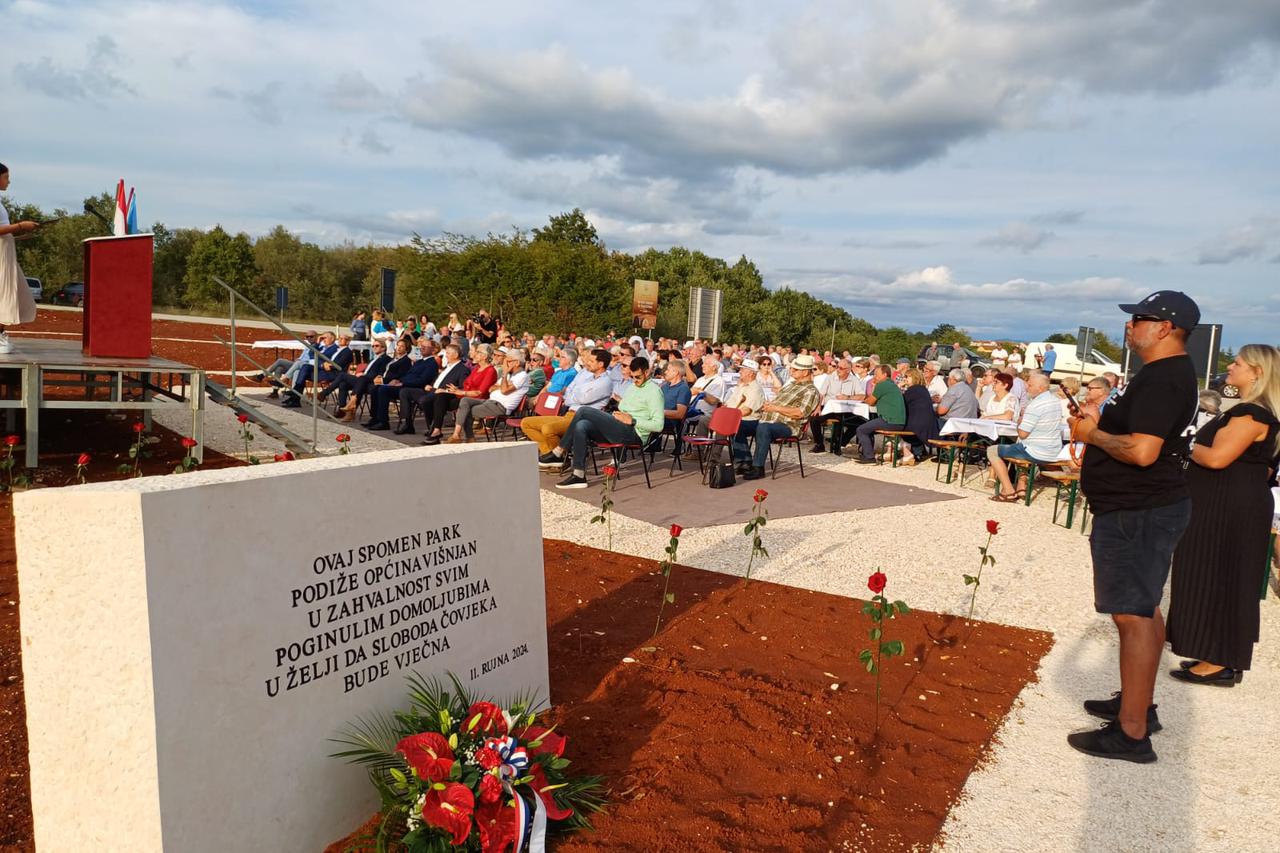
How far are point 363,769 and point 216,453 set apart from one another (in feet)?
25.3

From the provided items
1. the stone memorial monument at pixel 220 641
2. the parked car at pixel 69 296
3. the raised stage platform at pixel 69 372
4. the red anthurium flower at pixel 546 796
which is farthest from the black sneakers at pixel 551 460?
the parked car at pixel 69 296

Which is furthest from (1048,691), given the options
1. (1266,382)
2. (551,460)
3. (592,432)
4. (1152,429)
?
(551,460)

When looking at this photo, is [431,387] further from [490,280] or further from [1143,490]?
[490,280]

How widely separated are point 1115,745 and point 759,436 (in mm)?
6930

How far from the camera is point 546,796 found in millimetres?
2539

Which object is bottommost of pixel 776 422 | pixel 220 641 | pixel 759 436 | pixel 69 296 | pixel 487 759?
pixel 487 759

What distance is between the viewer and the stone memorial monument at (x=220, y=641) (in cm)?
204

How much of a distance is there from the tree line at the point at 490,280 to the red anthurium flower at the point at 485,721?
31.2m

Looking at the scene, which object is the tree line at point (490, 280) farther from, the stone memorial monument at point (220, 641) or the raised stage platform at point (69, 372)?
the stone memorial monument at point (220, 641)

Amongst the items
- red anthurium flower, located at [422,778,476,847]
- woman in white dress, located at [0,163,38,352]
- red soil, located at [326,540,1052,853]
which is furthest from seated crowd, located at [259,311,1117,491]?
red anthurium flower, located at [422,778,476,847]

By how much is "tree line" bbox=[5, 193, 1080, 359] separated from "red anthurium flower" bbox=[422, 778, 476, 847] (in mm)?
31560

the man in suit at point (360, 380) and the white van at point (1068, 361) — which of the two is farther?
the white van at point (1068, 361)

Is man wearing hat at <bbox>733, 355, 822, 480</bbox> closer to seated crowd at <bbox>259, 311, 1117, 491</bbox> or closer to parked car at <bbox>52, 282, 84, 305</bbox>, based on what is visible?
seated crowd at <bbox>259, 311, 1117, 491</bbox>

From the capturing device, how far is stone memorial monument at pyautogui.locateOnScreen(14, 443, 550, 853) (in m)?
2.04
